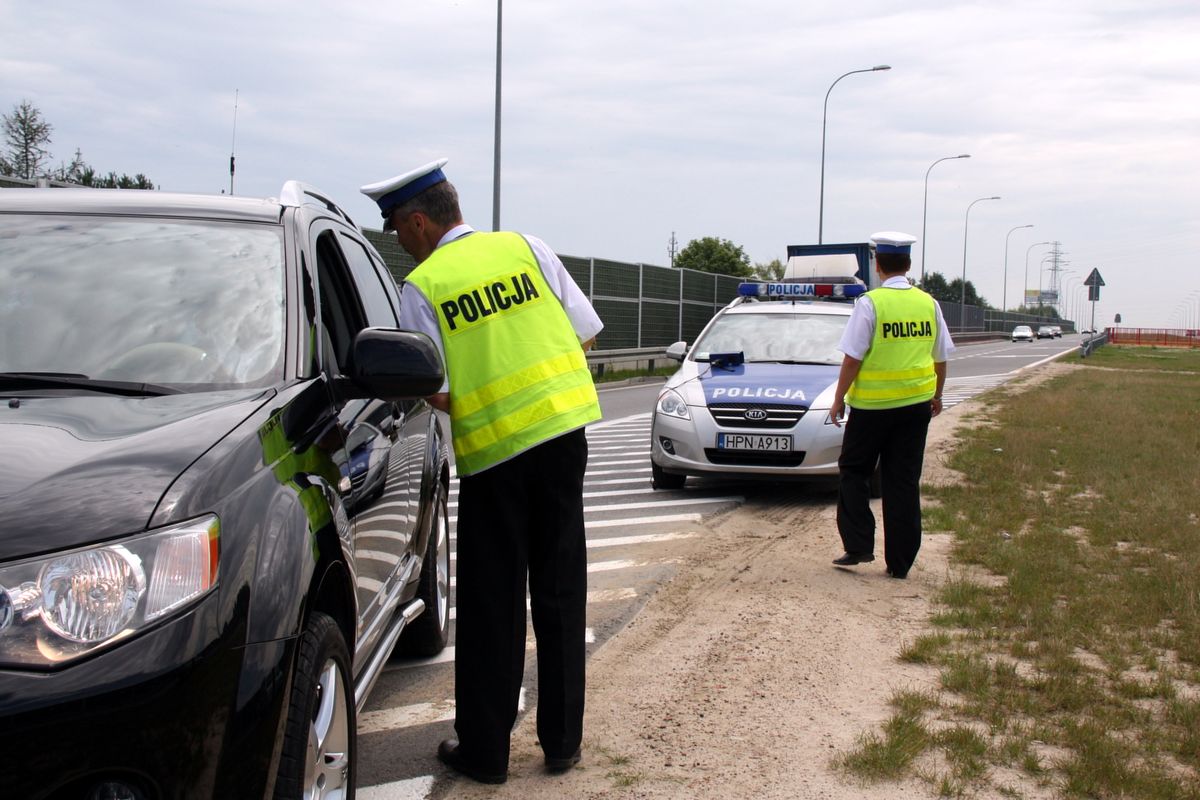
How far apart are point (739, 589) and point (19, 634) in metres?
4.78

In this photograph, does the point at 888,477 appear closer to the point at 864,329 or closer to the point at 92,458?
the point at 864,329

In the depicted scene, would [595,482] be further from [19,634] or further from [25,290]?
[19,634]

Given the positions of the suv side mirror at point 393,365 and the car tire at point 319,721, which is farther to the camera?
the suv side mirror at point 393,365

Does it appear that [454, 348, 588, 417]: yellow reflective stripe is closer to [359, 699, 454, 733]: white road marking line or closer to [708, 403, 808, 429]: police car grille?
[359, 699, 454, 733]: white road marking line

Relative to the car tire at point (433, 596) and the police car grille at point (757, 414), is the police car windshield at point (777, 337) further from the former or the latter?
the car tire at point (433, 596)

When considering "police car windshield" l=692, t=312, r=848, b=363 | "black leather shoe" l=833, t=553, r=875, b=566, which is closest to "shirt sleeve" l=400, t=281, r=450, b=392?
"black leather shoe" l=833, t=553, r=875, b=566

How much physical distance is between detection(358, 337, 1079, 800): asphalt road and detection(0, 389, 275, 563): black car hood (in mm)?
1425

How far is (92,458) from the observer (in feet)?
7.92

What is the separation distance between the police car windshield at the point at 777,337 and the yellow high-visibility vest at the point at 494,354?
7.16 metres

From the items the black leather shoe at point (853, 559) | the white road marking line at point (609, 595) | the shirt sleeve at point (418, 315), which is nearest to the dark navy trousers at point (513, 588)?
the shirt sleeve at point (418, 315)

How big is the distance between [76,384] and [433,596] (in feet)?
7.53

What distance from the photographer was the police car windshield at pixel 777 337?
10.9 m

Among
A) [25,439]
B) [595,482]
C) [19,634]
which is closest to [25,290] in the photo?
[25,439]

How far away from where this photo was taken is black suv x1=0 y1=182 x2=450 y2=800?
6.80 ft
